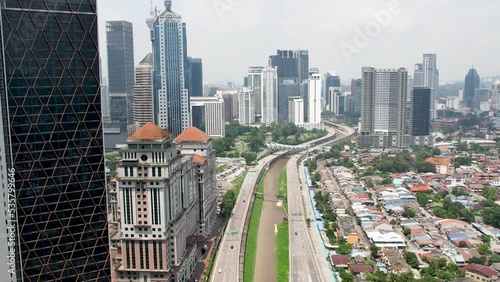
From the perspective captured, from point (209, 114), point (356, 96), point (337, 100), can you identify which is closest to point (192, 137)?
point (209, 114)

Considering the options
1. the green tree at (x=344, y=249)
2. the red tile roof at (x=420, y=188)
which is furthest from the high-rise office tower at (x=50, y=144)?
the red tile roof at (x=420, y=188)

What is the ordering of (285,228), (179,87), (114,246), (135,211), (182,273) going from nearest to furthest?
(135,211) → (182,273) → (114,246) → (285,228) → (179,87)

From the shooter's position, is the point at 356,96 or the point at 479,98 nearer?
the point at 356,96

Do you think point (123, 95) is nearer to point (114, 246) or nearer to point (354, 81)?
point (114, 246)

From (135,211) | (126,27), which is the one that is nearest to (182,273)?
(135,211)

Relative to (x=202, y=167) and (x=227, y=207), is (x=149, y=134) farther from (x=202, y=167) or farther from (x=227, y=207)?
(x=227, y=207)

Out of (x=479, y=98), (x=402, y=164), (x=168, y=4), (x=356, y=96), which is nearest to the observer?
(x=402, y=164)

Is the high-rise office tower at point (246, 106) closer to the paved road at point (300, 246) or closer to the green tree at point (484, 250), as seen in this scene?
the paved road at point (300, 246)
